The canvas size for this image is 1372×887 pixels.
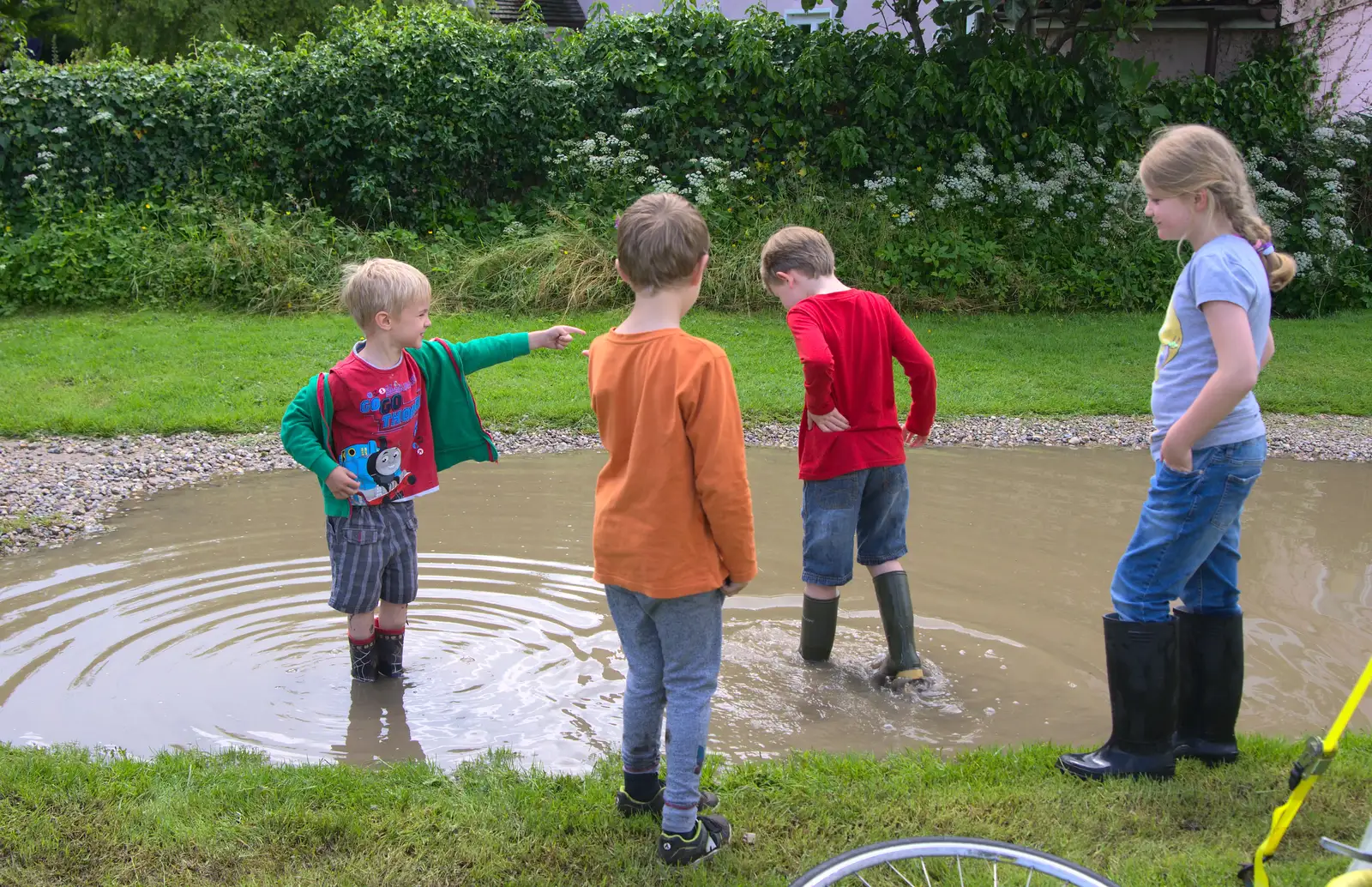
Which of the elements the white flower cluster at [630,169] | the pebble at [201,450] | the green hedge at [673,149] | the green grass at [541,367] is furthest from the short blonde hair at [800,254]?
the white flower cluster at [630,169]

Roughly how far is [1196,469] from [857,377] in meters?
1.23

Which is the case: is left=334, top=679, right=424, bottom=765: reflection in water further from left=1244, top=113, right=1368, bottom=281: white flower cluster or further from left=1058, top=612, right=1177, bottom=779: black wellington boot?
left=1244, top=113, right=1368, bottom=281: white flower cluster

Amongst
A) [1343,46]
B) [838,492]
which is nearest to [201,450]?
[838,492]

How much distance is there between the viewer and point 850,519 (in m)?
4.09

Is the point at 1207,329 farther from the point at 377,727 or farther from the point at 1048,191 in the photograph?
the point at 1048,191

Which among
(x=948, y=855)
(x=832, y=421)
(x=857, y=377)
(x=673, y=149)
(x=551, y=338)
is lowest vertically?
(x=948, y=855)

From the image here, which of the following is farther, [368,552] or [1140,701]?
[368,552]

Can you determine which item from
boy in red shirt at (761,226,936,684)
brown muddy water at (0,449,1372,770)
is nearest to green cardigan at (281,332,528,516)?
brown muddy water at (0,449,1372,770)

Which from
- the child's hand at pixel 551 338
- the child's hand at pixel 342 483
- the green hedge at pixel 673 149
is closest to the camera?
the child's hand at pixel 342 483

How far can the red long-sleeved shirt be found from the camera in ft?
12.9

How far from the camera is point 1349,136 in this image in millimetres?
13523

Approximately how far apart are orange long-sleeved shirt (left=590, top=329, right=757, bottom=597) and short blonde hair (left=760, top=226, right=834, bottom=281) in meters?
1.26

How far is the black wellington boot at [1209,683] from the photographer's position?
11.3 feet

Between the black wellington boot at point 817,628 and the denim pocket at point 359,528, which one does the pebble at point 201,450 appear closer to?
the denim pocket at point 359,528
